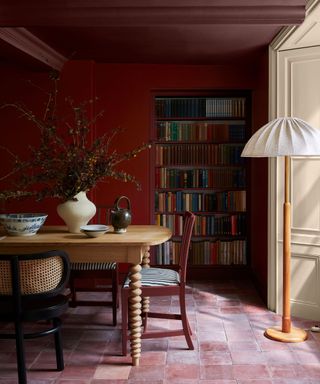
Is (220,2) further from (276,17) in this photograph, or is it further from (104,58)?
(104,58)

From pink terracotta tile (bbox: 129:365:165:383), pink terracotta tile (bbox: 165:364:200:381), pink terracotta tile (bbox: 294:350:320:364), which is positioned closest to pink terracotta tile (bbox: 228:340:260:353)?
pink terracotta tile (bbox: 294:350:320:364)

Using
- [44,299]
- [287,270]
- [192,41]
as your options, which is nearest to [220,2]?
[192,41]

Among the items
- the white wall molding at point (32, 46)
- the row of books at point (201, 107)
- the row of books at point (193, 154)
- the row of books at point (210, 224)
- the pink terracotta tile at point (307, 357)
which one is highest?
the white wall molding at point (32, 46)

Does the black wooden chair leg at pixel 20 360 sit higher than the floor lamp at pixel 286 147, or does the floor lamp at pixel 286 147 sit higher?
the floor lamp at pixel 286 147

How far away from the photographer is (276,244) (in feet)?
14.9

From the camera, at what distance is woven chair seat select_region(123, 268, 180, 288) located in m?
3.60

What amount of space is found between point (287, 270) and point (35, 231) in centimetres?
203

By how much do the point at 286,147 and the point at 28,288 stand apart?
206cm

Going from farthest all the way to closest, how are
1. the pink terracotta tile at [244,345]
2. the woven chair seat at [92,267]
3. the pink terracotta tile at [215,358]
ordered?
1. the woven chair seat at [92,267]
2. the pink terracotta tile at [244,345]
3. the pink terracotta tile at [215,358]

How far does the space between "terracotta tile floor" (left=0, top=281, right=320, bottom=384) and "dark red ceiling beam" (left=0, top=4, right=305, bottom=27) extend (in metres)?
2.49

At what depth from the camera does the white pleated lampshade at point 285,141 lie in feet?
11.8

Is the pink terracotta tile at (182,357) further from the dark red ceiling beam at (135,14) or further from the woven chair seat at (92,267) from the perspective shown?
the dark red ceiling beam at (135,14)

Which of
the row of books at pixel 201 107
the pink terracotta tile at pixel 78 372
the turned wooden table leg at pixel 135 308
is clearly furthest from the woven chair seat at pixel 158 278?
the row of books at pixel 201 107

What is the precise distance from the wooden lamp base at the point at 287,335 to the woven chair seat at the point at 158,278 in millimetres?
898
